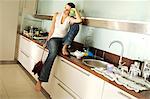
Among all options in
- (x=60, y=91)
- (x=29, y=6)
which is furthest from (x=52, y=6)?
(x=60, y=91)

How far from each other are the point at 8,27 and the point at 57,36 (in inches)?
93.8

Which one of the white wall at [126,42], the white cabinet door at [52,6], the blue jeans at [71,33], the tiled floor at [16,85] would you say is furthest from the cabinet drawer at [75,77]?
the white cabinet door at [52,6]

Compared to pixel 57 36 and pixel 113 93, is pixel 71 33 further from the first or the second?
pixel 113 93

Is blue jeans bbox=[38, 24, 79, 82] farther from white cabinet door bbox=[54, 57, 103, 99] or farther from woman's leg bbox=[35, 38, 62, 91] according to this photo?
white cabinet door bbox=[54, 57, 103, 99]

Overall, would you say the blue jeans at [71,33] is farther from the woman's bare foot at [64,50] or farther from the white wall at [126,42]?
the white wall at [126,42]

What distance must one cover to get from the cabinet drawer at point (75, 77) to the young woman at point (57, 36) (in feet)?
0.44

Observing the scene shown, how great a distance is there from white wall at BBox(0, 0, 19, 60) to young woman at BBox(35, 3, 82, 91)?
7.13 feet

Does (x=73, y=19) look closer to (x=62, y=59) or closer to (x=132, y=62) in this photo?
(x=62, y=59)

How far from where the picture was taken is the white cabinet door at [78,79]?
1963 mm

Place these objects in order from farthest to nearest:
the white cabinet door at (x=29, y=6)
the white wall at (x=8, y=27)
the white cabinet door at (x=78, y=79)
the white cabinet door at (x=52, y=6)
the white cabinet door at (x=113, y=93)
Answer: the white cabinet door at (x=29, y=6), the white wall at (x=8, y=27), the white cabinet door at (x=52, y=6), the white cabinet door at (x=78, y=79), the white cabinet door at (x=113, y=93)

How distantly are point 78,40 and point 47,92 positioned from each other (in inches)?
36.8

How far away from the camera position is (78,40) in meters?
3.23

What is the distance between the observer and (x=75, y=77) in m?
2.30

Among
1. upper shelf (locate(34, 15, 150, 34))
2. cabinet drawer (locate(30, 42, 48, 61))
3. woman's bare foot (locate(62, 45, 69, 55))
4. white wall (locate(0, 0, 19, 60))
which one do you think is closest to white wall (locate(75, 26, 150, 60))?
upper shelf (locate(34, 15, 150, 34))
